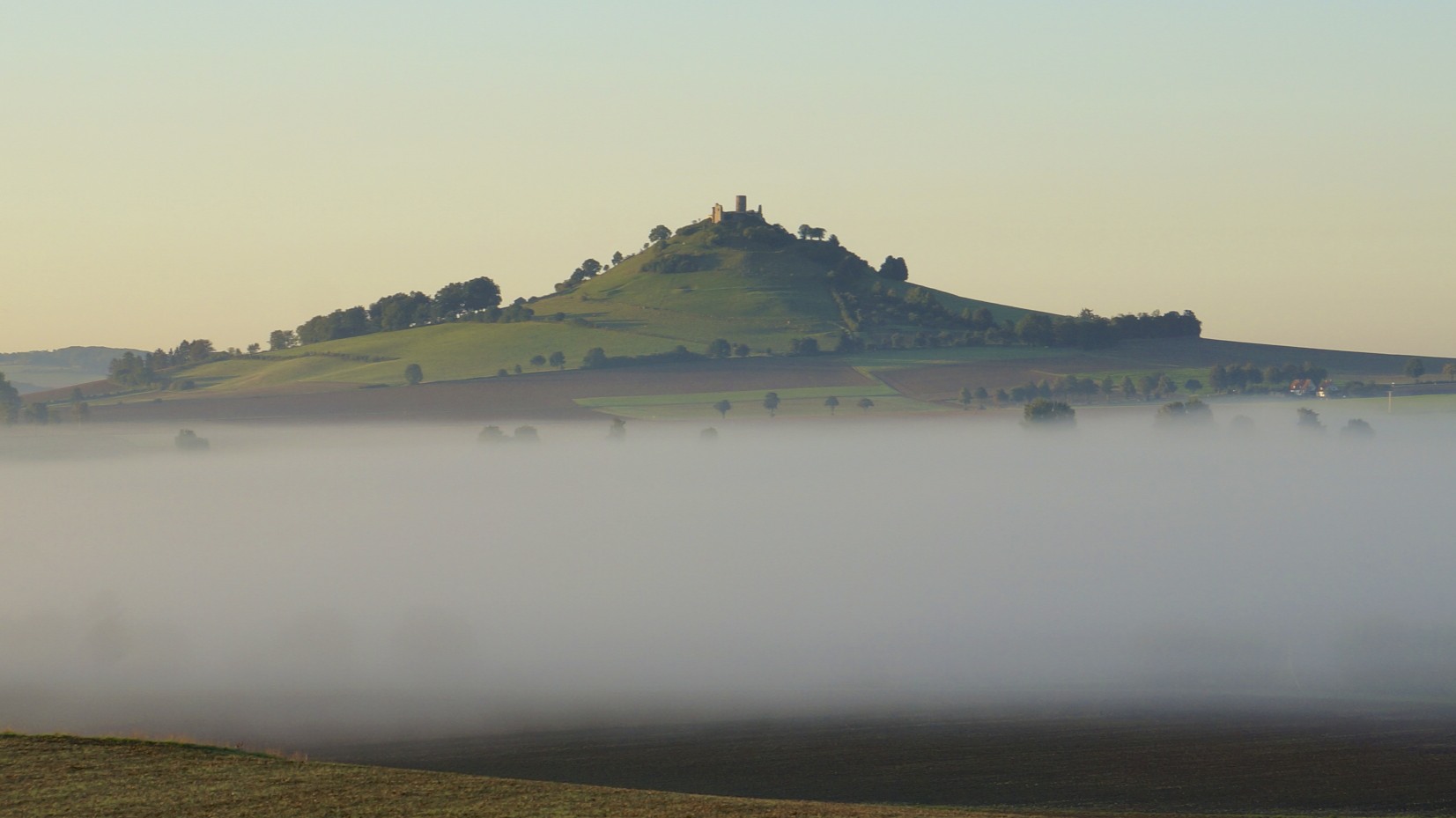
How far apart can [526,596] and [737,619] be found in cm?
2558

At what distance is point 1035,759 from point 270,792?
30322mm

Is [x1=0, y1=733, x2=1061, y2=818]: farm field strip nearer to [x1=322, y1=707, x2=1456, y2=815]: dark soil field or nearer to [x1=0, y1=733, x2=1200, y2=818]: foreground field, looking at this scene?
[x1=0, y1=733, x2=1200, y2=818]: foreground field

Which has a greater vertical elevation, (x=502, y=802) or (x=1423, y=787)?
(x=502, y=802)

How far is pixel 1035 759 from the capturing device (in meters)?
57.2

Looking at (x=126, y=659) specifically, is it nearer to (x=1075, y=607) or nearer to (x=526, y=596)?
(x=526, y=596)

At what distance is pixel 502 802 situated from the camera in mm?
35969

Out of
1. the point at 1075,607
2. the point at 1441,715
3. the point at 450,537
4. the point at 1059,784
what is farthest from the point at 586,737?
the point at 450,537

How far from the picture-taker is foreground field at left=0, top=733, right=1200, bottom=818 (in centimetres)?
3428

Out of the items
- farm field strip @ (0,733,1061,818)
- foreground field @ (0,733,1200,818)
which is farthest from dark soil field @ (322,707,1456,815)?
foreground field @ (0,733,1200,818)

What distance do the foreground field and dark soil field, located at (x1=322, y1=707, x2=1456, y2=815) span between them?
43.0ft

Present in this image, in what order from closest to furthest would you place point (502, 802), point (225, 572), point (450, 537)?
point (502, 802)
point (225, 572)
point (450, 537)

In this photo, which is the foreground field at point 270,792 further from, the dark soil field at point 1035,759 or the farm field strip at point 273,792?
the dark soil field at point 1035,759

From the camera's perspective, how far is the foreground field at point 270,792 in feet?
112

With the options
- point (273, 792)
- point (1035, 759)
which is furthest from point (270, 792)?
point (1035, 759)
